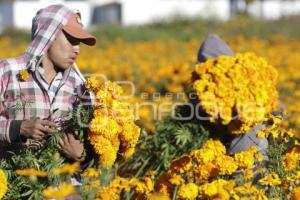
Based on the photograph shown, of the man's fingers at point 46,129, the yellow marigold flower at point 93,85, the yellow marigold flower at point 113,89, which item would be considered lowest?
the man's fingers at point 46,129

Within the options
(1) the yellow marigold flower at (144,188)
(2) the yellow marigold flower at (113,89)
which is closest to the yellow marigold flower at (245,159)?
(1) the yellow marigold flower at (144,188)

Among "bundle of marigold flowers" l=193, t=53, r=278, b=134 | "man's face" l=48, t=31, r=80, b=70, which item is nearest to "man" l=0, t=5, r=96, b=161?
"man's face" l=48, t=31, r=80, b=70

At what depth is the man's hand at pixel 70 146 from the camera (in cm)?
410

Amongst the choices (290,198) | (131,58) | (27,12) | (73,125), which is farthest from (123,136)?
(27,12)

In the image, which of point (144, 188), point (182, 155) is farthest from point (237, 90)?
point (144, 188)

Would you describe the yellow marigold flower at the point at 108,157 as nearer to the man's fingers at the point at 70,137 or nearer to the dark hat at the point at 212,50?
the man's fingers at the point at 70,137

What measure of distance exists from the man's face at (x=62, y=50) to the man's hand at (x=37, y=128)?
0.47 meters

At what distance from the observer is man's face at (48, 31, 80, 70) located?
4383mm

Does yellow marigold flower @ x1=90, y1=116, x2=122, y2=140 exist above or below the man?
below

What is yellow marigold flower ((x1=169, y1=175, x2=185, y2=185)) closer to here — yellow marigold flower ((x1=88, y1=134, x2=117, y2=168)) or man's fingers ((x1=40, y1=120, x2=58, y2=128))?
yellow marigold flower ((x1=88, y1=134, x2=117, y2=168))

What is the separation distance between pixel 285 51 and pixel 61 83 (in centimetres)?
1125

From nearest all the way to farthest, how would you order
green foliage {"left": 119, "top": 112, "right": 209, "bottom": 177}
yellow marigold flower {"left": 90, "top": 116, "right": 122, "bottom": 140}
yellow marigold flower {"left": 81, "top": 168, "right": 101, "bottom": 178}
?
yellow marigold flower {"left": 90, "top": 116, "right": 122, "bottom": 140} < yellow marigold flower {"left": 81, "top": 168, "right": 101, "bottom": 178} < green foliage {"left": 119, "top": 112, "right": 209, "bottom": 177}

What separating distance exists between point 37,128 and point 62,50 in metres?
0.58

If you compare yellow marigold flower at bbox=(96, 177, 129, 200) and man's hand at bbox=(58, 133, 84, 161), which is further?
man's hand at bbox=(58, 133, 84, 161)
